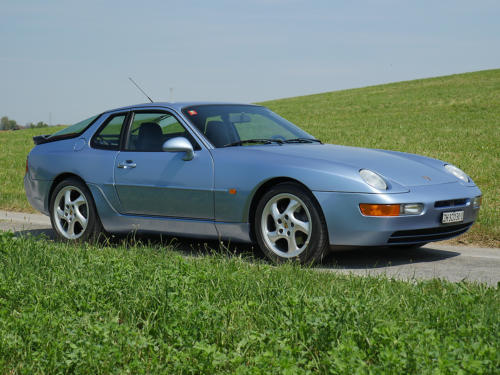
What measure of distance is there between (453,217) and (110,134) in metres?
3.65

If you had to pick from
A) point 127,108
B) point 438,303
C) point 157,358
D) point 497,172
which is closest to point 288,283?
point 438,303

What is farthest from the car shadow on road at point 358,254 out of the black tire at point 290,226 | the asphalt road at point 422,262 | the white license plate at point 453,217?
the white license plate at point 453,217

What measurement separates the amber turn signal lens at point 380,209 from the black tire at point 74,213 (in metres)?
2.98

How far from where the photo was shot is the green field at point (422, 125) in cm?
1180

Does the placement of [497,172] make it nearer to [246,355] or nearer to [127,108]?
[127,108]

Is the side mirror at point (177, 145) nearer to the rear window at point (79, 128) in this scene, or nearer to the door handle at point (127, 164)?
the door handle at point (127, 164)

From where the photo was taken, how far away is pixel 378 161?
20.3 ft

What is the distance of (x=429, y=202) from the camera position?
5.78 metres

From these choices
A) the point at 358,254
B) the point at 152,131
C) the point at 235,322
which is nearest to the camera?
the point at 235,322

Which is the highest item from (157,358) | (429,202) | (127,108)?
(127,108)

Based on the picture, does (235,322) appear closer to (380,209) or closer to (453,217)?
(380,209)

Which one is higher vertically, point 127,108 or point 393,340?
point 127,108

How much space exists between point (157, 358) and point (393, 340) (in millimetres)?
1173

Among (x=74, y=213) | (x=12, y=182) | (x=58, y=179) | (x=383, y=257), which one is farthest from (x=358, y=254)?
(x=12, y=182)
